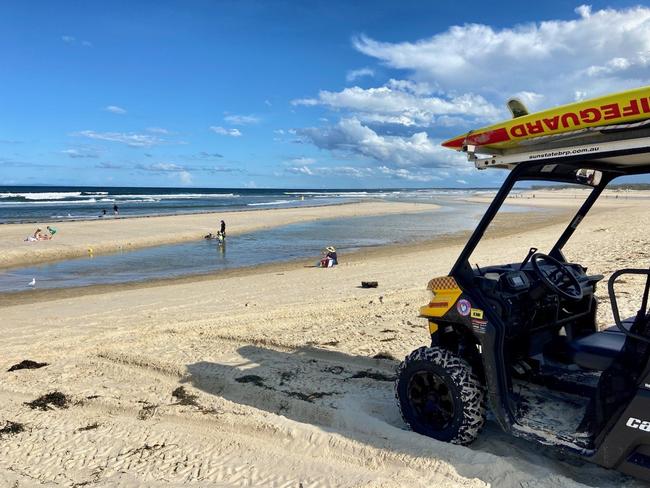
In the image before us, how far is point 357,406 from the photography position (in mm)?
4578

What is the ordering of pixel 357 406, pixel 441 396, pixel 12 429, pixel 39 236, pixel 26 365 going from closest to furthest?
1. pixel 441 396
2. pixel 12 429
3. pixel 357 406
4. pixel 26 365
5. pixel 39 236

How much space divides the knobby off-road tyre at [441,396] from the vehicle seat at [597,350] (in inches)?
28.3

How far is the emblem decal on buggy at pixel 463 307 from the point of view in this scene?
3.73 m

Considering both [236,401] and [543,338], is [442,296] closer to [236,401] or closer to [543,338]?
[543,338]

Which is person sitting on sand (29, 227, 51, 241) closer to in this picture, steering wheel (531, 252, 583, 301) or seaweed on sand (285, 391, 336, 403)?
seaweed on sand (285, 391, 336, 403)

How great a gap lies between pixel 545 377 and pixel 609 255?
386 inches

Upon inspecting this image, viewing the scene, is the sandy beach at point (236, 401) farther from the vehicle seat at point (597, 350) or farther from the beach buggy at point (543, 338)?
the vehicle seat at point (597, 350)

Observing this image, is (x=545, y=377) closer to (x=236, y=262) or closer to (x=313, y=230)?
(x=236, y=262)

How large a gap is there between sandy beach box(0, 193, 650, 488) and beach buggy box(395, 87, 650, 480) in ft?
0.96

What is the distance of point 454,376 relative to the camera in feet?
12.1

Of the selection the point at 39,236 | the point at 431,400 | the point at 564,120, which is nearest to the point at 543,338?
the point at 431,400

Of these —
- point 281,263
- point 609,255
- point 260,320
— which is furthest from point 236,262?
point 609,255

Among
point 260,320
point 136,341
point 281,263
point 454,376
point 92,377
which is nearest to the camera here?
point 454,376

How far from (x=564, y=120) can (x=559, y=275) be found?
5.12ft
